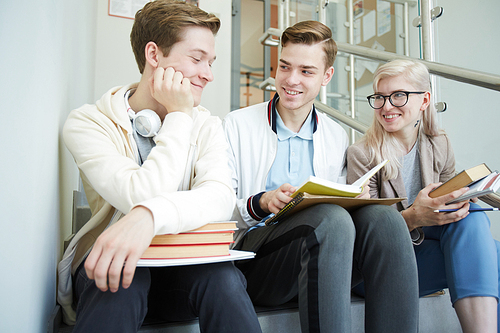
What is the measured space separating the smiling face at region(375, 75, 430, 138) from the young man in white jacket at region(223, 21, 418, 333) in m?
0.18

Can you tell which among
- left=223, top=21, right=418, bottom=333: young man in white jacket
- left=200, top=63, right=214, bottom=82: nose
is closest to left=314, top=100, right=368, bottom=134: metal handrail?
left=223, top=21, right=418, bottom=333: young man in white jacket

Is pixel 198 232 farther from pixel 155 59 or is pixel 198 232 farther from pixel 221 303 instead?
pixel 155 59

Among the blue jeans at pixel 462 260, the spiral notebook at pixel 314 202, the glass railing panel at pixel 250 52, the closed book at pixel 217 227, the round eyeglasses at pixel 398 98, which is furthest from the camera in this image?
the glass railing panel at pixel 250 52

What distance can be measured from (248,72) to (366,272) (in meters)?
2.86

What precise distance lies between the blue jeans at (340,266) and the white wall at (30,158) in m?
0.55

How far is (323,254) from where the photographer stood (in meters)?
0.85

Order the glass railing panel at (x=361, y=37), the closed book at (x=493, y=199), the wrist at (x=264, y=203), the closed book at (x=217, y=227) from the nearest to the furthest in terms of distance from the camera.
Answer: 1. the closed book at (x=217, y=227)
2. the wrist at (x=264, y=203)
3. the closed book at (x=493, y=199)
4. the glass railing panel at (x=361, y=37)

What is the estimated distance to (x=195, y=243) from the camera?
77 centimetres

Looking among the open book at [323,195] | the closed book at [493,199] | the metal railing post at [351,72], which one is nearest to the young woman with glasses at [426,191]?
the closed book at [493,199]

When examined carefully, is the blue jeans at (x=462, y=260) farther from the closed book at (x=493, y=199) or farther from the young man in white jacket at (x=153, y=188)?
the young man in white jacket at (x=153, y=188)

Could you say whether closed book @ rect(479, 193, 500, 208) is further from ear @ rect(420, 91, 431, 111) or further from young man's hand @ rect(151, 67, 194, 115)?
young man's hand @ rect(151, 67, 194, 115)

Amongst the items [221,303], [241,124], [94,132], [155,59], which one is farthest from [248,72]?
[221,303]

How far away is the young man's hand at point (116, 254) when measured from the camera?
636mm

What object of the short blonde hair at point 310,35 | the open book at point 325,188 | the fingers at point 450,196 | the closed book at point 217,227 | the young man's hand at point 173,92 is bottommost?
the closed book at point 217,227
